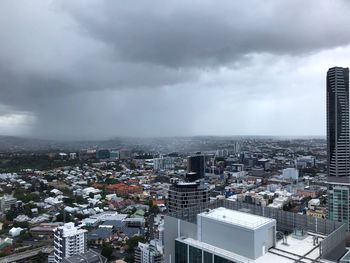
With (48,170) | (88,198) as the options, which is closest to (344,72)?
(88,198)

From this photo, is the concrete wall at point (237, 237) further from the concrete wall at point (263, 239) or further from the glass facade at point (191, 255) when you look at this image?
the glass facade at point (191, 255)

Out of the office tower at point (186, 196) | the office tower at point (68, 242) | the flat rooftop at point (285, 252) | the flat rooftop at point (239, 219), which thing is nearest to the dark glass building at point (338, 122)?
the office tower at point (186, 196)

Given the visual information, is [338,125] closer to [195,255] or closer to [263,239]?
[263,239]

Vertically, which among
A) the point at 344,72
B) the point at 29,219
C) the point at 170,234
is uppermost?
the point at 344,72

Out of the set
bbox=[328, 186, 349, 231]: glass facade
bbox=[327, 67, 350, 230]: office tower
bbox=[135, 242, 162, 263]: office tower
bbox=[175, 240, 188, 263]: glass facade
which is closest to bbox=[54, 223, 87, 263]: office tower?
bbox=[135, 242, 162, 263]: office tower

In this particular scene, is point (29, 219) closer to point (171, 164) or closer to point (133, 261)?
point (133, 261)

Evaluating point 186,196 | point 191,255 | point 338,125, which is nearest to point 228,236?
point 191,255
